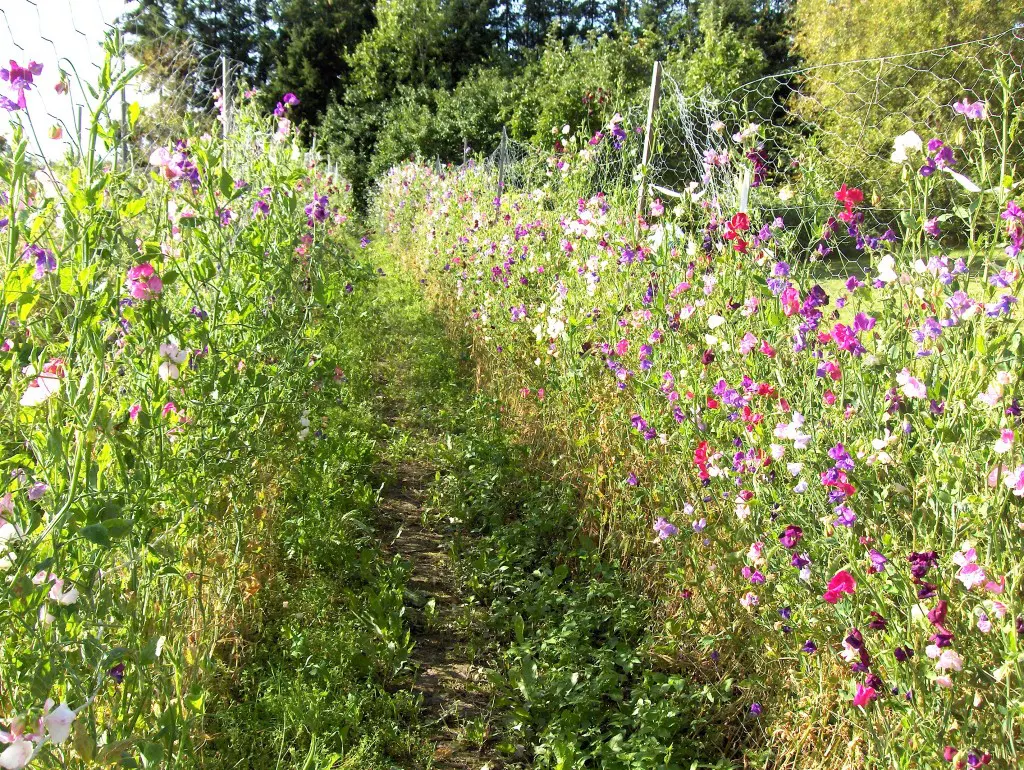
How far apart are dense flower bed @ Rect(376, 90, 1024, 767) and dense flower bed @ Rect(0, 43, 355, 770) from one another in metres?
1.21

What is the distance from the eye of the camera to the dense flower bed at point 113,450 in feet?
3.82

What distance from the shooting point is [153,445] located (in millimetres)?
1781

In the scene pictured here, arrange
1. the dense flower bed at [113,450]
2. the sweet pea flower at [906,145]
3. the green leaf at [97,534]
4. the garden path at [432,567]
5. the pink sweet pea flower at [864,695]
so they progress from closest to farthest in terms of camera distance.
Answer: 1. the green leaf at [97,534]
2. the dense flower bed at [113,450]
3. the pink sweet pea flower at [864,695]
4. the sweet pea flower at [906,145]
5. the garden path at [432,567]

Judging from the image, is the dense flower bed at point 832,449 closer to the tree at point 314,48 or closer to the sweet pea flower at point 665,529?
the sweet pea flower at point 665,529

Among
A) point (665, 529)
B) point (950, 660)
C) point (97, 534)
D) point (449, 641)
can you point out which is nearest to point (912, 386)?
point (950, 660)

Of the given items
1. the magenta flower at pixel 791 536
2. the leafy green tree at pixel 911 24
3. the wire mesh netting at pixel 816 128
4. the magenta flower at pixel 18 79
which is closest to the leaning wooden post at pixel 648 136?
the wire mesh netting at pixel 816 128

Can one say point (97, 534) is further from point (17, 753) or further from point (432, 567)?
point (432, 567)

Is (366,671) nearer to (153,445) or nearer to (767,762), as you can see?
(153,445)

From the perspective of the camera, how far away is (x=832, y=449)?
1603 mm

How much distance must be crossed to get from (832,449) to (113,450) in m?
1.36

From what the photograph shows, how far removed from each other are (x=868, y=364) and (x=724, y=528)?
87 centimetres

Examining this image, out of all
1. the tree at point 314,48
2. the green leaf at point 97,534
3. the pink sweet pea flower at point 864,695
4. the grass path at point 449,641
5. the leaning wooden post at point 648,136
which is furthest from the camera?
the tree at point 314,48

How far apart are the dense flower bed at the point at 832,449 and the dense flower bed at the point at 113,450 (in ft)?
3.96

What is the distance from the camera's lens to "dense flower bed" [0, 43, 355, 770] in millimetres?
1164
